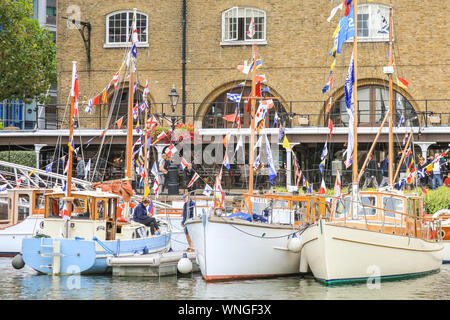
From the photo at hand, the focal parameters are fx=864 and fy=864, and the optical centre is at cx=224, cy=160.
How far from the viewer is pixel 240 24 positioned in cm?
3553

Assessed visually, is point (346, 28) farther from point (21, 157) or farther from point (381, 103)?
point (21, 157)

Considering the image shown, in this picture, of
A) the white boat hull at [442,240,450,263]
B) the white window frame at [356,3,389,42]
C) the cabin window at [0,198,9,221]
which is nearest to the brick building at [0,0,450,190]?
the white window frame at [356,3,389,42]

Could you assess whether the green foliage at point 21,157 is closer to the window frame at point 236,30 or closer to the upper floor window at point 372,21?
the window frame at point 236,30

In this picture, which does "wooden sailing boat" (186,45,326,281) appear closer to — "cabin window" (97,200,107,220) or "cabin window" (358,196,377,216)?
"cabin window" (358,196,377,216)

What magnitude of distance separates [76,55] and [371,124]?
12815 mm

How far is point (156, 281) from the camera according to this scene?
1919 centimetres

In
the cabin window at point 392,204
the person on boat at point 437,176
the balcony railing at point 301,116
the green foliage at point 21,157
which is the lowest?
the cabin window at point 392,204

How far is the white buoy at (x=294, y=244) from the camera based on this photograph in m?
19.8

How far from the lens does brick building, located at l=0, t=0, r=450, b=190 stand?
34156 mm

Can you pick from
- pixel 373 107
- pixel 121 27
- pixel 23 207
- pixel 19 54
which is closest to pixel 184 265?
pixel 23 207

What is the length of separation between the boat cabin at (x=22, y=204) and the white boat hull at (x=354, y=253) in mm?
8505

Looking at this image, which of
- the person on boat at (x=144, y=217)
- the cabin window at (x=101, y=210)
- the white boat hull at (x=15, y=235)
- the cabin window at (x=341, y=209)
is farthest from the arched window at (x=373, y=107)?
the cabin window at (x=101, y=210)
